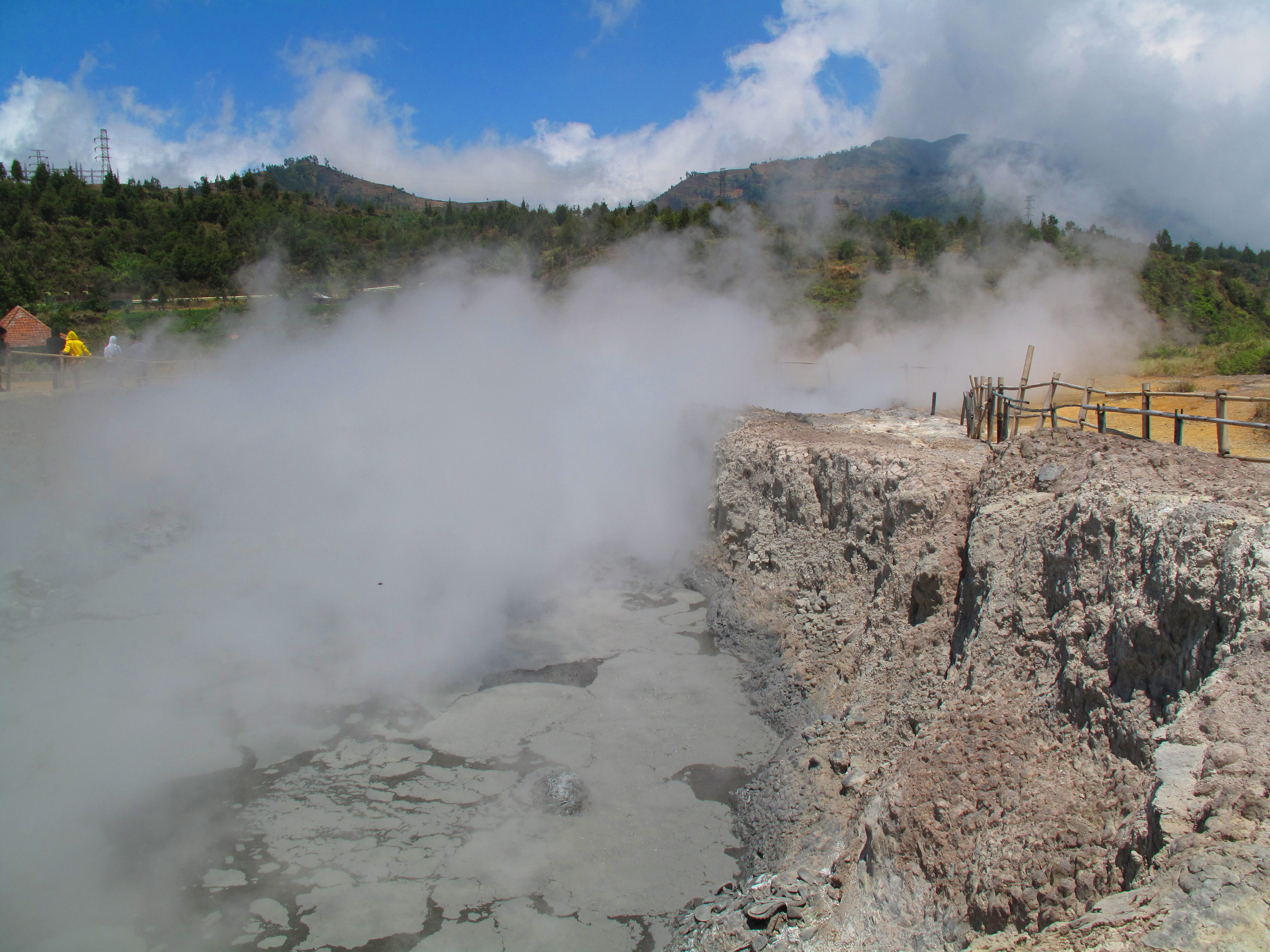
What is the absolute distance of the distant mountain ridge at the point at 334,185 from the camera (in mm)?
58594

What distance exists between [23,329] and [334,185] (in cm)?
6377

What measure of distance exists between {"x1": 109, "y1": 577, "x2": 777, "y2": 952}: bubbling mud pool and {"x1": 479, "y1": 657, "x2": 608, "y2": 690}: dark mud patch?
24mm

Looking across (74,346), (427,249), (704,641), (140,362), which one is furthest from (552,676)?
(427,249)

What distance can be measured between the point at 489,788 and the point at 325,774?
1.23 m

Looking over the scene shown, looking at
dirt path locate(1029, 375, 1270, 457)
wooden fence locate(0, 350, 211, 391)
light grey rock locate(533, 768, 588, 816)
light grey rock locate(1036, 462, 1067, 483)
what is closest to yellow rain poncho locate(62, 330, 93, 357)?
wooden fence locate(0, 350, 211, 391)

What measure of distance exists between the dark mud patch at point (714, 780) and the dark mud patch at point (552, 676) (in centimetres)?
149

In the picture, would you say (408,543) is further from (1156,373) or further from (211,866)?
(1156,373)

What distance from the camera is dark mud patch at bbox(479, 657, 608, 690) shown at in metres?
7.39

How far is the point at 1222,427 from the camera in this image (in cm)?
527

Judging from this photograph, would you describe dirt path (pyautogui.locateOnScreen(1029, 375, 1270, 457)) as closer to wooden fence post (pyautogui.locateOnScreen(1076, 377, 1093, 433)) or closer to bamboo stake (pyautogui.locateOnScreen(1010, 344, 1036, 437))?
wooden fence post (pyautogui.locateOnScreen(1076, 377, 1093, 433))

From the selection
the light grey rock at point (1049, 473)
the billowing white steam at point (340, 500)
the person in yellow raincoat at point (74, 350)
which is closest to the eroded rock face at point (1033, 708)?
the light grey rock at point (1049, 473)

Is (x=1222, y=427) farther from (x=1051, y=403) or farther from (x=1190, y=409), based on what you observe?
(x=1190, y=409)

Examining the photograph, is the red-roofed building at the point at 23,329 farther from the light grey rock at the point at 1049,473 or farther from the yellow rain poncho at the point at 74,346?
the light grey rock at the point at 1049,473

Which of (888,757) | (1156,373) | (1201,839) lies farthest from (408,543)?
(1156,373)
